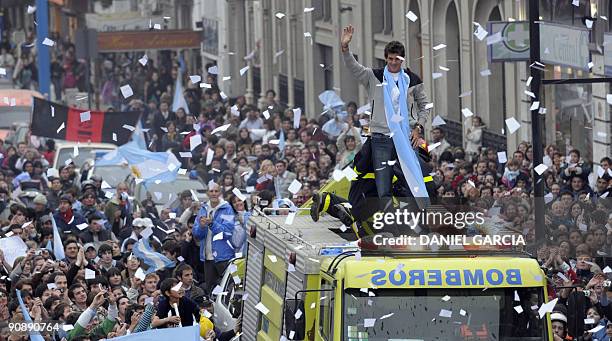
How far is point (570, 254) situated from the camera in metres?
16.5

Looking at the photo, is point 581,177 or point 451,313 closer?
point 451,313

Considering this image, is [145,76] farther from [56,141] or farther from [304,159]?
[304,159]

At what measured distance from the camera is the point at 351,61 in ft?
43.2

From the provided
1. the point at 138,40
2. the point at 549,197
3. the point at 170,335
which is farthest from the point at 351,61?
the point at 138,40

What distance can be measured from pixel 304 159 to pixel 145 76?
26.1 m

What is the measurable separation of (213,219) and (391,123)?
5.75 m

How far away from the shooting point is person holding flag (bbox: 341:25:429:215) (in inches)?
520

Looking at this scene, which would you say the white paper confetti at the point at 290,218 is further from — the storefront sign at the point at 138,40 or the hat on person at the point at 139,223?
the storefront sign at the point at 138,40

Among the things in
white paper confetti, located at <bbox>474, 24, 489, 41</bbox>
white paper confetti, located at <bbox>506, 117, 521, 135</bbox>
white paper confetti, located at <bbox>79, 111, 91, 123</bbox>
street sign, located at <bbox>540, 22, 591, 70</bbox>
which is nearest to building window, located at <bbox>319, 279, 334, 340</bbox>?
street sign, located at <bbox>540, 22, 591, 70</bbox>

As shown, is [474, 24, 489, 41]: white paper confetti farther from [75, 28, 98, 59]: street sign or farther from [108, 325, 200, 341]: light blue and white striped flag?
[108, 325, 200, 341]: light blue and white striped flag

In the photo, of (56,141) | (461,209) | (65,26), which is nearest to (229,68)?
(65,26)

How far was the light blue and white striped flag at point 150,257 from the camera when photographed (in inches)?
709
